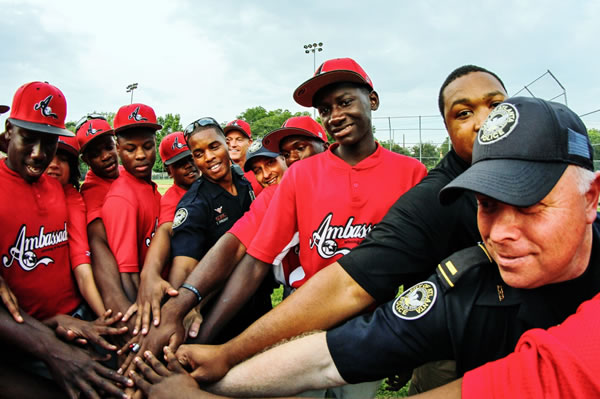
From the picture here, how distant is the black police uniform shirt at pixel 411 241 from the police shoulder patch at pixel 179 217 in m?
1.36

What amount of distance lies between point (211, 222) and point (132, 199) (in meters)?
0.63

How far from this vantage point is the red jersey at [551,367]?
3.02 feet

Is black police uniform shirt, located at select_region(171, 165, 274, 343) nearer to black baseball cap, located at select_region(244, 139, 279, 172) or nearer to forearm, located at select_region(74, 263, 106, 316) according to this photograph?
black baseball cap, located at select_region(244, 139, 279, 172)

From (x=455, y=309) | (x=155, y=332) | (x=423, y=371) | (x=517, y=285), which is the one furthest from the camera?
(x=423, y=371)

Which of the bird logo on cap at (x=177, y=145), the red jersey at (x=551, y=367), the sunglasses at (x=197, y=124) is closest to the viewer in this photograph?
the red jersey at (x=551, y=367)

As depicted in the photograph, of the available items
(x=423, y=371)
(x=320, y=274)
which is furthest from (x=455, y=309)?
(x=423, y=371)

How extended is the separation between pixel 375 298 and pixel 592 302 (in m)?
0.80

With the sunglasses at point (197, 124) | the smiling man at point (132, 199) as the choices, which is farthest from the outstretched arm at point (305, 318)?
the sunglasses at point (197, 124)

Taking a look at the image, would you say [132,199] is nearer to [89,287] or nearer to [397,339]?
[89,287]

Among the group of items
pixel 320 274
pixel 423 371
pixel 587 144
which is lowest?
pixel 423 371

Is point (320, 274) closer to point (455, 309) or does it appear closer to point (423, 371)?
point (455, 309)

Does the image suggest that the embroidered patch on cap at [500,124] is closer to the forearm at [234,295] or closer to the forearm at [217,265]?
the forearm at [234,295]

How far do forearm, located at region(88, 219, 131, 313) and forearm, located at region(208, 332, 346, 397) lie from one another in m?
1.09

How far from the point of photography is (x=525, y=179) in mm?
1138
